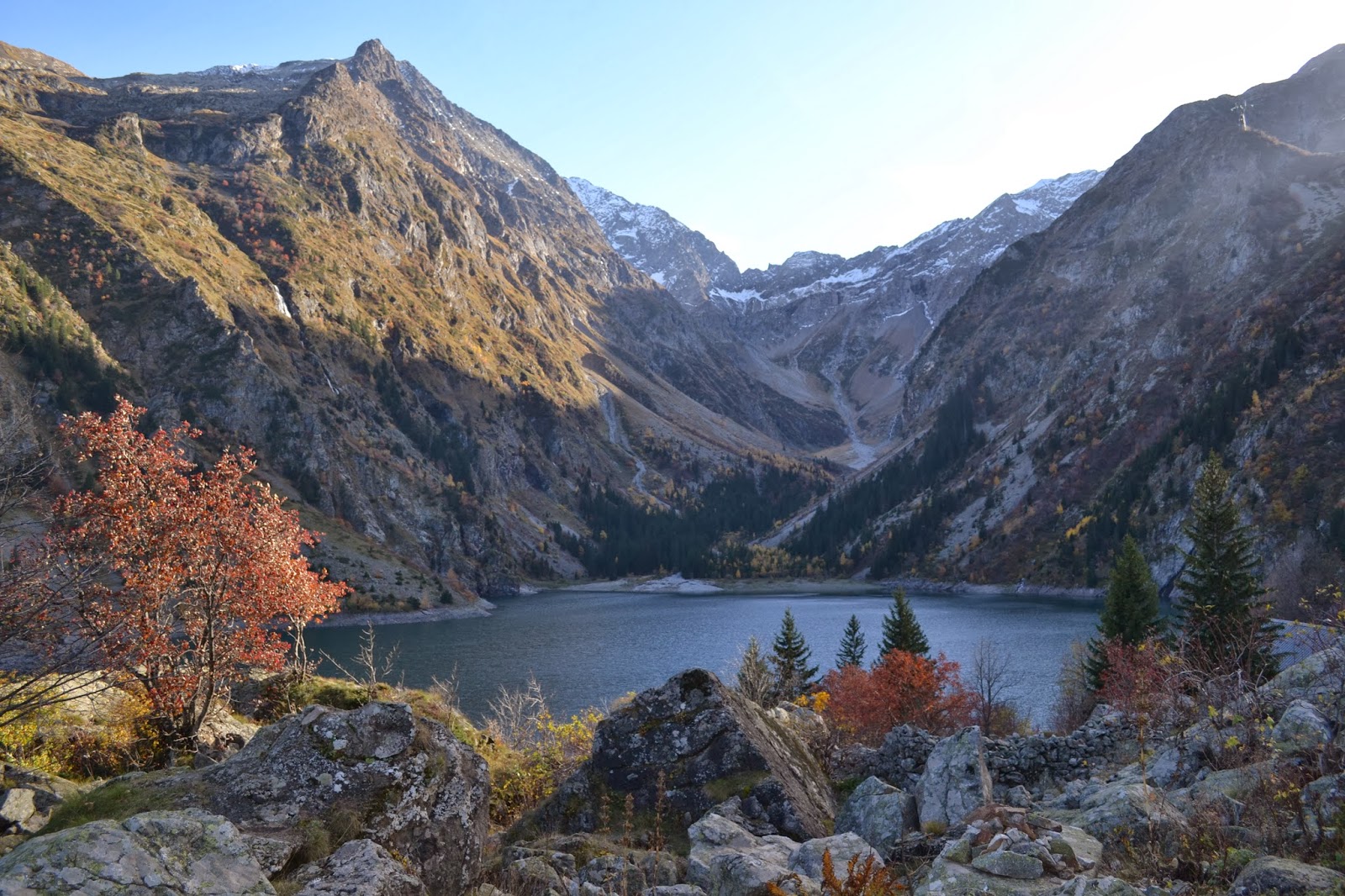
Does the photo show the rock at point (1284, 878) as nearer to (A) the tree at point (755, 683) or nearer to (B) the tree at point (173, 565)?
(B) the tree at point (173, 565)

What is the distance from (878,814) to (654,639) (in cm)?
9334

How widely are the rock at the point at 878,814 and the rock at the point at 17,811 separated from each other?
499 inches

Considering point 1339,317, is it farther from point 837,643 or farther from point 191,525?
point 191,525

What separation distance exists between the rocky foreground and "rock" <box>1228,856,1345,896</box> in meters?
0.02

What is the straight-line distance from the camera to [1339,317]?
139250mm

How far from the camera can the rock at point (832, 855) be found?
8836 millimetres

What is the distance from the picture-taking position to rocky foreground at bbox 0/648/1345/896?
6391 millimetres

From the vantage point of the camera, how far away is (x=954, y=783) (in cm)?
1391

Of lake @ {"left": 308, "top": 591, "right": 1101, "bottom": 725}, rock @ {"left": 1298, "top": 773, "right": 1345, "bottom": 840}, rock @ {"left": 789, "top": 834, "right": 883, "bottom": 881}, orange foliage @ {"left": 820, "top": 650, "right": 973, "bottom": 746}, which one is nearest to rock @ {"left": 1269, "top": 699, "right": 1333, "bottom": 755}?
rock @ {"left": 1298, "top": 773, "right": 1345, "bottom": 840}

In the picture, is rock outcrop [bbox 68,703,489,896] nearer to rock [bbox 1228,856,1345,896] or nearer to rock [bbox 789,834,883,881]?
rock [bbox 789,834,883,881]

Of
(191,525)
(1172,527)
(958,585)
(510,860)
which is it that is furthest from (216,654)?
(958,585)

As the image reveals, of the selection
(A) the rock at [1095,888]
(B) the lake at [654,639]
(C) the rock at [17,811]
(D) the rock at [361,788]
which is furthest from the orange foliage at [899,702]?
(C) the rock at [17,811]

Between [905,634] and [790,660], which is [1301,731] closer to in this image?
[790,660]

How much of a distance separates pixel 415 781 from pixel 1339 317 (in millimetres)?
192267
